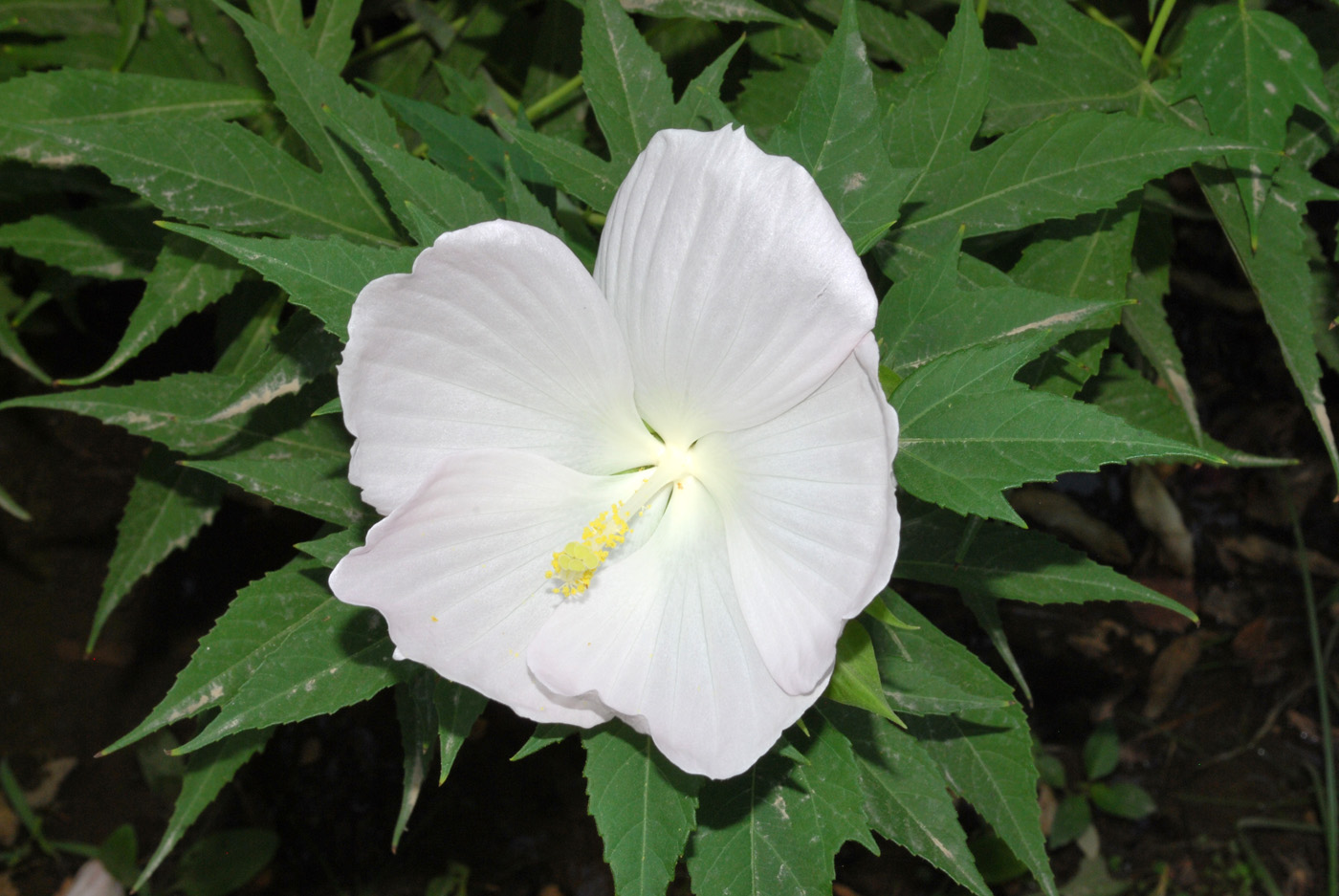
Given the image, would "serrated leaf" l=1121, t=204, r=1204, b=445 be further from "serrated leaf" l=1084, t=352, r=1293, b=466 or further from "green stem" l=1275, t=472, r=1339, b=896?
"green stem" l=1275, t=472, r=1339, b=896

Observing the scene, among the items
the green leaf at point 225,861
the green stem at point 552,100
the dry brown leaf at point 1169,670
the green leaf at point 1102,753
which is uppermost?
the green stem at point 552,100

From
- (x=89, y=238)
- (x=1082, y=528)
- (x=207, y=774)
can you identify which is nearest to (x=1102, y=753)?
(x=1082, y=528)

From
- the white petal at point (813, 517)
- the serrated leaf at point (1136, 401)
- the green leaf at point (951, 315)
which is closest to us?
the white petal at point (813, 517)

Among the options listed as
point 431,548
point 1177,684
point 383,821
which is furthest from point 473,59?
point 1177,684

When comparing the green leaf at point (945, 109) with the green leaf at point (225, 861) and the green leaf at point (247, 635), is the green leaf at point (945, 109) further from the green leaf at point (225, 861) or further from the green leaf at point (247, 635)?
the green leaf at point (225, 861)

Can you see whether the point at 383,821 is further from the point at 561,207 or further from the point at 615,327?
the point at 615,327

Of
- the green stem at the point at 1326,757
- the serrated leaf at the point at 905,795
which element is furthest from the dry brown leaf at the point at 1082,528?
the serrated leaf at the point at 905,795

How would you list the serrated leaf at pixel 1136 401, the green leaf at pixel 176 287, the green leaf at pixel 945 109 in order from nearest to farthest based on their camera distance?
the green leaf at pixel 945 109 < the green leaf at pixel 176 287 < the serrated leaf at pixel 1136 401

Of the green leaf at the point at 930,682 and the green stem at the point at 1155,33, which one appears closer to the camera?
the green leaf at the point at 930,682
